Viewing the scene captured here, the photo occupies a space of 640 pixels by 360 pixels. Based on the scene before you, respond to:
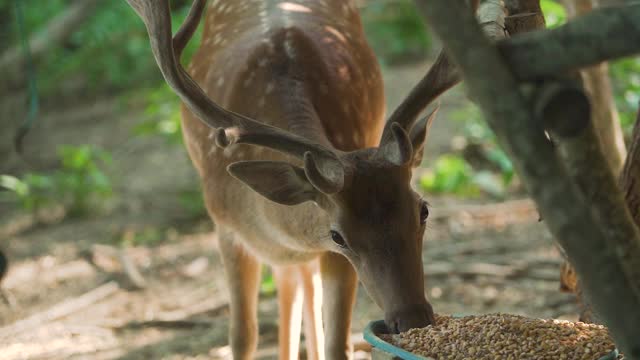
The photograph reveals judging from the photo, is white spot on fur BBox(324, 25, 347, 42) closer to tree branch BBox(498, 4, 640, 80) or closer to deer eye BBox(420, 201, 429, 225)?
deer eye BBox(420, 201, 429, 225)

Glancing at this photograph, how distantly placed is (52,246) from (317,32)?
3.52 metres

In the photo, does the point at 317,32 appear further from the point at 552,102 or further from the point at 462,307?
the point at 552,102

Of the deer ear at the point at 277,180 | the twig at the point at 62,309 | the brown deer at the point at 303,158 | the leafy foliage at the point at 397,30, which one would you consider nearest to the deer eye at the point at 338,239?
the brown deer at the point at 303,158

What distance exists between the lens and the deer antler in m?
3.44

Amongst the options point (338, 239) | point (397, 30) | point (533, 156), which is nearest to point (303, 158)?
point (338, 239)

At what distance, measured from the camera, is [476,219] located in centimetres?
749

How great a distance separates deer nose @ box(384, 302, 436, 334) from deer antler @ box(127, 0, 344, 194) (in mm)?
459

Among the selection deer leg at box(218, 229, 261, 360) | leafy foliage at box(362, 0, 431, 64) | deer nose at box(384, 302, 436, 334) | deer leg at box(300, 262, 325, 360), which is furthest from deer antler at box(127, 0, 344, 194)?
leafy foliage at box(362, 0, 431, 64)

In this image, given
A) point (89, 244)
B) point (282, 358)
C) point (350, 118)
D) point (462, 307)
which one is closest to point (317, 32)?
point (350, 118)

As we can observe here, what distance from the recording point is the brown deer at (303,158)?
3449mm

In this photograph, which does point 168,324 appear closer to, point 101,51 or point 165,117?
point 165,117

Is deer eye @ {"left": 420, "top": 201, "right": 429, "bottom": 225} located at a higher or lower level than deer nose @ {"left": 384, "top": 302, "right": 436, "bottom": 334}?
higher

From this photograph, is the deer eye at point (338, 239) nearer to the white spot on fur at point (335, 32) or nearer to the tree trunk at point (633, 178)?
the tree trunk at point (633, 178)

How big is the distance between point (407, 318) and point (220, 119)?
102cm
